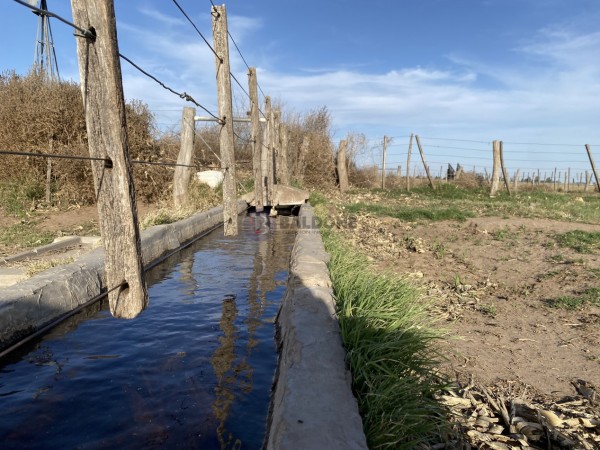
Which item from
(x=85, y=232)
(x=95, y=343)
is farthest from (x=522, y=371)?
(x=85, y=232)

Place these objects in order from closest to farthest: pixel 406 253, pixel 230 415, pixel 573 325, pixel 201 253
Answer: pixel 230 415 → pixel 573 325 → pixel 201 253 → pixel 406 253

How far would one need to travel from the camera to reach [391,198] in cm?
1516

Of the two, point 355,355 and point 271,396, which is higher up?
point 355,355

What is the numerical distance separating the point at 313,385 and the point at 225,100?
4.70 meters

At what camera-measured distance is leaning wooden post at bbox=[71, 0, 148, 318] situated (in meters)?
2.37

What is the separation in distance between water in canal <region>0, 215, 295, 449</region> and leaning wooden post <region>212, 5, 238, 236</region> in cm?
189

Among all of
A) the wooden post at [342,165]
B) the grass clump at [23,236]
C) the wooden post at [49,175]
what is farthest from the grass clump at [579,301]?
the wooden post at [342,165]

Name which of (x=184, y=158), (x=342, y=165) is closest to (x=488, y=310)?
(x=184, y=158)

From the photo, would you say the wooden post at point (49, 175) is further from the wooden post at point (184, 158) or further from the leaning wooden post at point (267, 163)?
the leaning wooden post at point (267, 163)

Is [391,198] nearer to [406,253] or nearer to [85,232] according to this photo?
[406,253]

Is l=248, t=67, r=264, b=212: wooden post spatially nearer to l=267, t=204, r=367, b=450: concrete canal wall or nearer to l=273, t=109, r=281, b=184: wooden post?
l=273, t=109, r=281, b=184: wooden post

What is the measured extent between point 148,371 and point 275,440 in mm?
1399

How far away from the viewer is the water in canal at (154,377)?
2217 mm

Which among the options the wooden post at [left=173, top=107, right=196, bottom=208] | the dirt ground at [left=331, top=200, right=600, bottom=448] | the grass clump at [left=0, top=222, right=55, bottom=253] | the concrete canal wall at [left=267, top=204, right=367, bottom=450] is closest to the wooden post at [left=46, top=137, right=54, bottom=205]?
the grass clump at [left=0, top=222, right=55, bottom=253]
